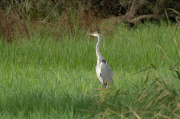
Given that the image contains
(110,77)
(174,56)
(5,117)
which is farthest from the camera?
(174,56)

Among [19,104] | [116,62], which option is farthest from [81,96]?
[116,62]

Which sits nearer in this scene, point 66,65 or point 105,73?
point 105,73

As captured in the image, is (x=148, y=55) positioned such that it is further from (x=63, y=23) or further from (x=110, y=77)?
(x=63, y=23)

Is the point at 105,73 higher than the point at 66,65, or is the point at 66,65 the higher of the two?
the point at 105,73

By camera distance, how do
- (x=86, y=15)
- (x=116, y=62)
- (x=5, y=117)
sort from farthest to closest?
1. (x=86, y=15)
2. (x=116, y=62)
3. (x=5, y=117)

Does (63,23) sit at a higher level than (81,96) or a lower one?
higher

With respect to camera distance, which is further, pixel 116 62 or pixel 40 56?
pixel 40 56

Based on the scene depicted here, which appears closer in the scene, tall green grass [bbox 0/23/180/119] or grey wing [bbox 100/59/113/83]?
tall green grass [bbox 0/23/180/119]

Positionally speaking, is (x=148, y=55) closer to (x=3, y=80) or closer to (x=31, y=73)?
(x=31, y=73)

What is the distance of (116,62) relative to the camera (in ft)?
20.7

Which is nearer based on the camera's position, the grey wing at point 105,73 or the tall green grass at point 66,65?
the tall green grass at point 66,65

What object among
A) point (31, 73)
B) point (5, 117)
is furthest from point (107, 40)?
point (5, 117)

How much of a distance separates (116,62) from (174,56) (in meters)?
1.76

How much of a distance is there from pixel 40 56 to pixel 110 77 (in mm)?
3143
